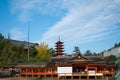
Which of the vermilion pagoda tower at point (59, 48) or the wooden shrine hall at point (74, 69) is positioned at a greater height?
the vermilion pagoda tower at point (59, 48)

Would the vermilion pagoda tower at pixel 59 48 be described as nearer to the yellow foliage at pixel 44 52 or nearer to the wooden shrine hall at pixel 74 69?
the yellow foliage at pixel 44 52

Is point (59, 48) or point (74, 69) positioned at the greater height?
point (59, 48)

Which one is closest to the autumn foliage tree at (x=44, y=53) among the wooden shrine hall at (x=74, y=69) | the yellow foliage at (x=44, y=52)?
the yellow foliage at (x=44, y=52)

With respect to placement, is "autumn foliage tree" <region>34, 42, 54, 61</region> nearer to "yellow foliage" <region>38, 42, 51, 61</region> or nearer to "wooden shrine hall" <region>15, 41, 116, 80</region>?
"yellow foliage" <region>38, 42, 51, 61</region>

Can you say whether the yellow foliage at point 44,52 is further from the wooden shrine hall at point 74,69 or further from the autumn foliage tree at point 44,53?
the wooden shrine hall at point 74,69

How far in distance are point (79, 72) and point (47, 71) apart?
6269 mm

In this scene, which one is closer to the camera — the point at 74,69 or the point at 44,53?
the point at 74,69

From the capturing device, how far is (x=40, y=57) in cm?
6419

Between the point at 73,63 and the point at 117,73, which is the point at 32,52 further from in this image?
the point at 117,73

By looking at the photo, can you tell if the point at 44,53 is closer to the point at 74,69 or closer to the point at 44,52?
the point at 44,52

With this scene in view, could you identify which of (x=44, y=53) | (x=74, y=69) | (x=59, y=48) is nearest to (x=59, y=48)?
(x=59, y=48)

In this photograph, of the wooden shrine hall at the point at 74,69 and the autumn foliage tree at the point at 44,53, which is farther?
the autumn foliage tree at the point at 44,53

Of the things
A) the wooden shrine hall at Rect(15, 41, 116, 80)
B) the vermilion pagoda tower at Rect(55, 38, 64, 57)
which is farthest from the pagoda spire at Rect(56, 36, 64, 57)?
the wooden shrine hall at Rect(15, 41, 116, 80)

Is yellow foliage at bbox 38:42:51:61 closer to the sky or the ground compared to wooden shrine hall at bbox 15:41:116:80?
closer to the sky
